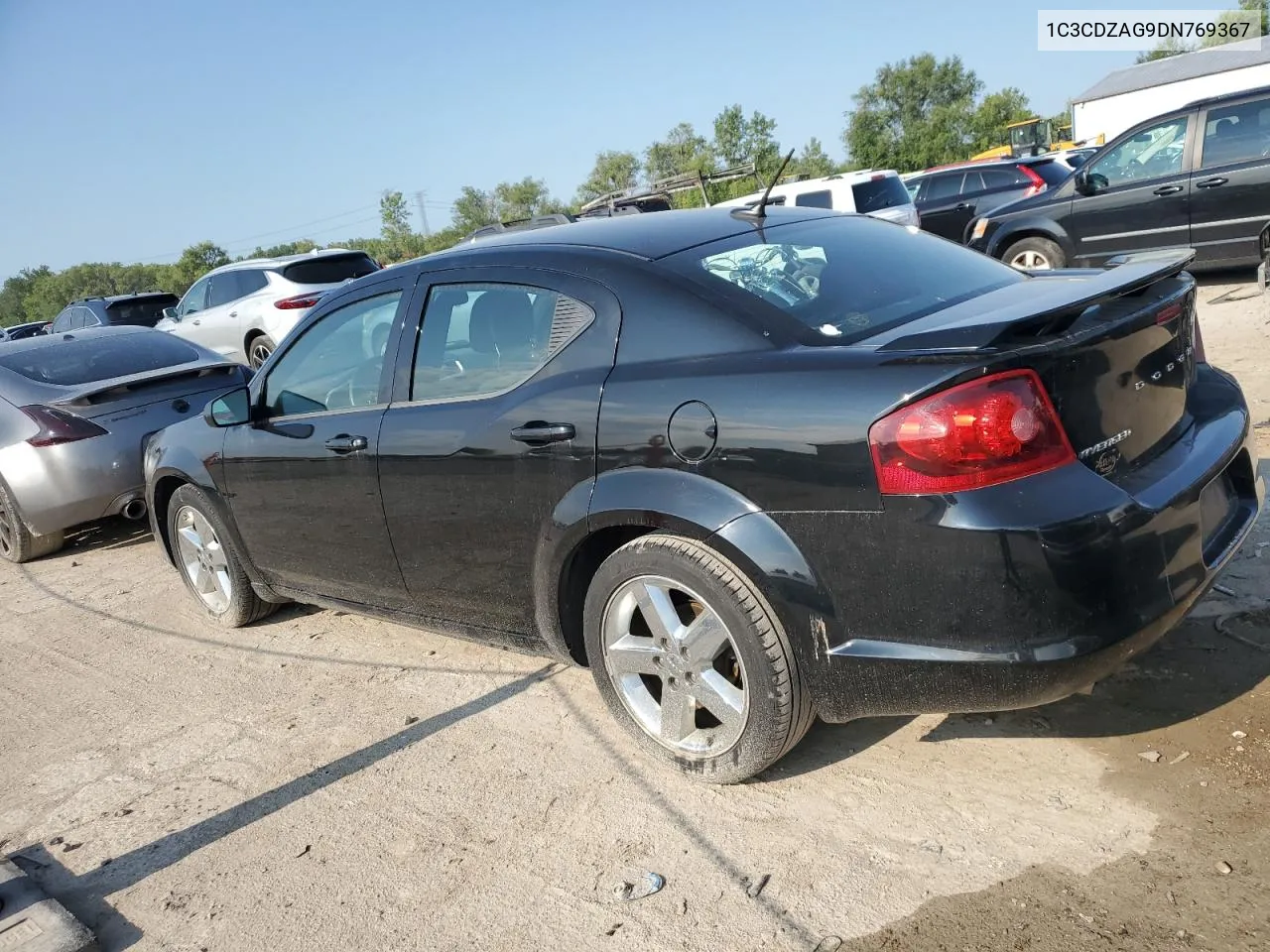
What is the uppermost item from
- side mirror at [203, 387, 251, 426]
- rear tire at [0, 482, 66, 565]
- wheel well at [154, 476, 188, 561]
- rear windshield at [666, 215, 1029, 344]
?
rear windshield at [666, 215, 1029, 344]

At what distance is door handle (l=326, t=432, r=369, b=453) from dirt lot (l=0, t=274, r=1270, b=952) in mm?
977

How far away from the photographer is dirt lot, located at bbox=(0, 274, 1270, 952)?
2354 millimetres

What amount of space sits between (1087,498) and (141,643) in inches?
171

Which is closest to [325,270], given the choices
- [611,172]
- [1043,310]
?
[1043,310]

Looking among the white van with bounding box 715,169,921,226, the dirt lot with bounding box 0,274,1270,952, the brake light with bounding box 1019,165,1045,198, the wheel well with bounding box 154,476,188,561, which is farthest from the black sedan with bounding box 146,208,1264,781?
A: the brake light with bounding box 1019,165,1045,198

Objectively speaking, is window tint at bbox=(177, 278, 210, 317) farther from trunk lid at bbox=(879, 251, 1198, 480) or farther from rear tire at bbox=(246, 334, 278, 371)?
trunk lid at bbox=(879, 251, 1198, 480)

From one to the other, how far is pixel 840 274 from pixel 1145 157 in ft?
26.4

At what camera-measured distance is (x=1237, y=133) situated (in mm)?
8883

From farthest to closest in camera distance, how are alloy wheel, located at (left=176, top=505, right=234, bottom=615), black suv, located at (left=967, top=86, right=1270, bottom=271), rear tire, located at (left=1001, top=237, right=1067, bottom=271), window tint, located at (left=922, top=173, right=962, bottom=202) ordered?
window tint, located at (left=922, top=173, right=962, bottom=202)
rear tire, located at (left=1001, top=237, right=1067, bottom=271)
black suv, located at (left=967, top=86, right=1270, bottom=271)
alloy wheel, located at (left=176, top=505, right=234, bottom=615)

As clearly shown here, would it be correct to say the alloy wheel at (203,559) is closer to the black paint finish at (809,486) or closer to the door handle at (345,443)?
the door handle at (345,443)

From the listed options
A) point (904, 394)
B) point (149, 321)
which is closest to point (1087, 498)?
point (904, 394)

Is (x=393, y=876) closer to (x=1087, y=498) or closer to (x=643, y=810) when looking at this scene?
(x=643, y=810)

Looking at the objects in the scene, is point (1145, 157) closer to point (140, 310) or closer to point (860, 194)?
point (860, 194)

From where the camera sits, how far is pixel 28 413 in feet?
20.4
